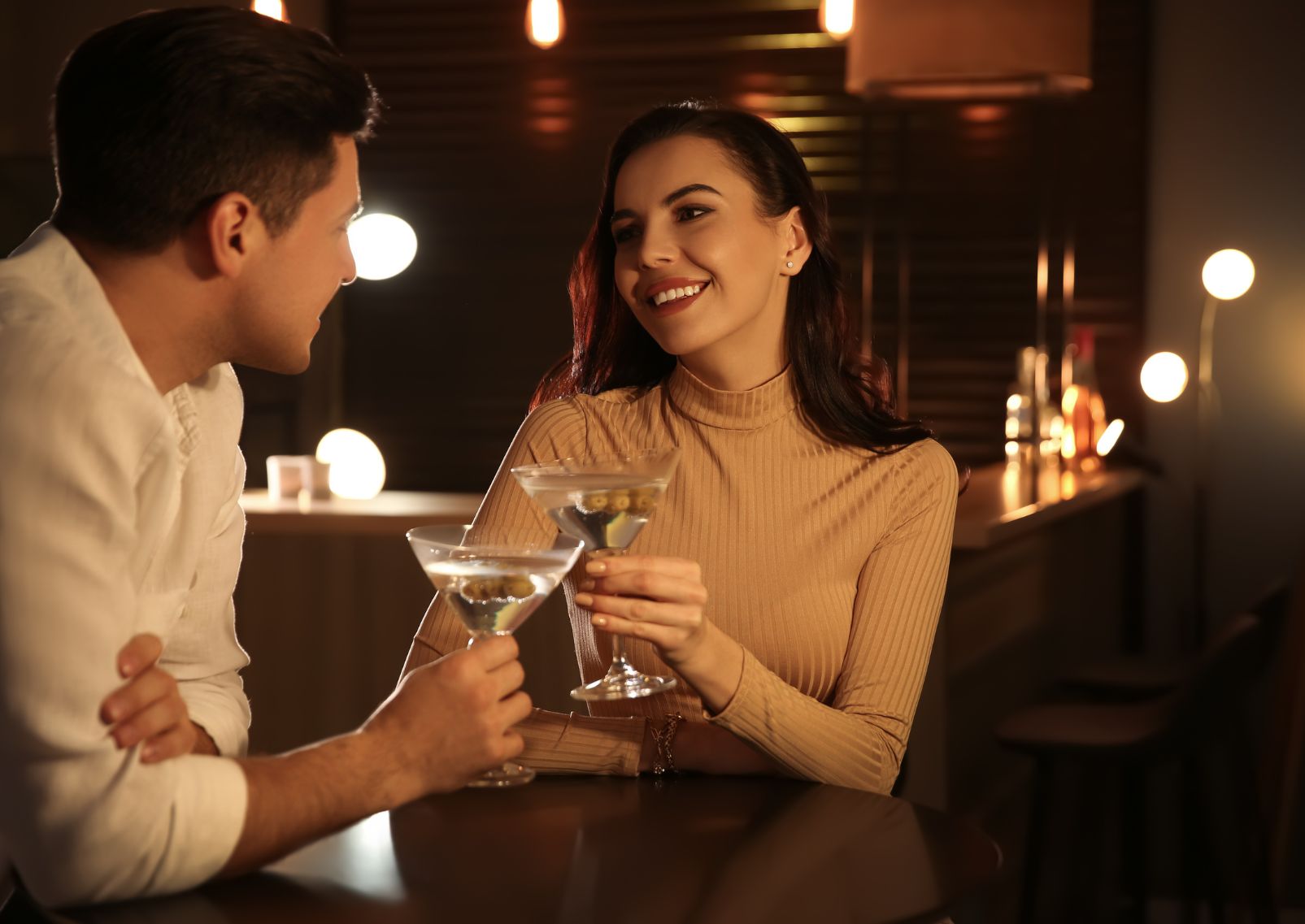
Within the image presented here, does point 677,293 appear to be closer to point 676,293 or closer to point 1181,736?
point 676,293

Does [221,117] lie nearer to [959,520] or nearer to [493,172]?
[959,520]

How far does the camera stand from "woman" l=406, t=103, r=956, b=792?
6.57 feet

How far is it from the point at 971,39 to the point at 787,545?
8.18 feet

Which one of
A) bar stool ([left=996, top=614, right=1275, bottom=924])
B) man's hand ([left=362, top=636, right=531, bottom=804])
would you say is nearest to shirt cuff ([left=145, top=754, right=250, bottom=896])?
man's hand ([left=362, top=636, right=531, bottom=804])

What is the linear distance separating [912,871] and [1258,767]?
155 inches

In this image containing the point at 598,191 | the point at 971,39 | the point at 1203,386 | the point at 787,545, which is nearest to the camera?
the point at 787,545

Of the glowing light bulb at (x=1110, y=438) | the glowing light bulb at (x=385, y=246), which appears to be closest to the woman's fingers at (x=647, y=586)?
the glowing light bulb at (x=385, y=246)

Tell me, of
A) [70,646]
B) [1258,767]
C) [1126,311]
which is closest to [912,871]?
[70,646]

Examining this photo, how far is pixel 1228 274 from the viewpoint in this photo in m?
4.95

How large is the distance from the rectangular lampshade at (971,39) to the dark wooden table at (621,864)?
2937 mm

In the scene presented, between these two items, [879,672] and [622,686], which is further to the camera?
[879,672]

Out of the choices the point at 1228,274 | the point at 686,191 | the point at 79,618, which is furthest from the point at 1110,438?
the point at 79,618

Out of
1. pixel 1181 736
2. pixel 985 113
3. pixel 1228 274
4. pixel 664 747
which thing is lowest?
pixel 1181 736

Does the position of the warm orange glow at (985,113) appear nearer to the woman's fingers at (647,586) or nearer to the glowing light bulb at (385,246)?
the glowing light bulb at (385,246)
